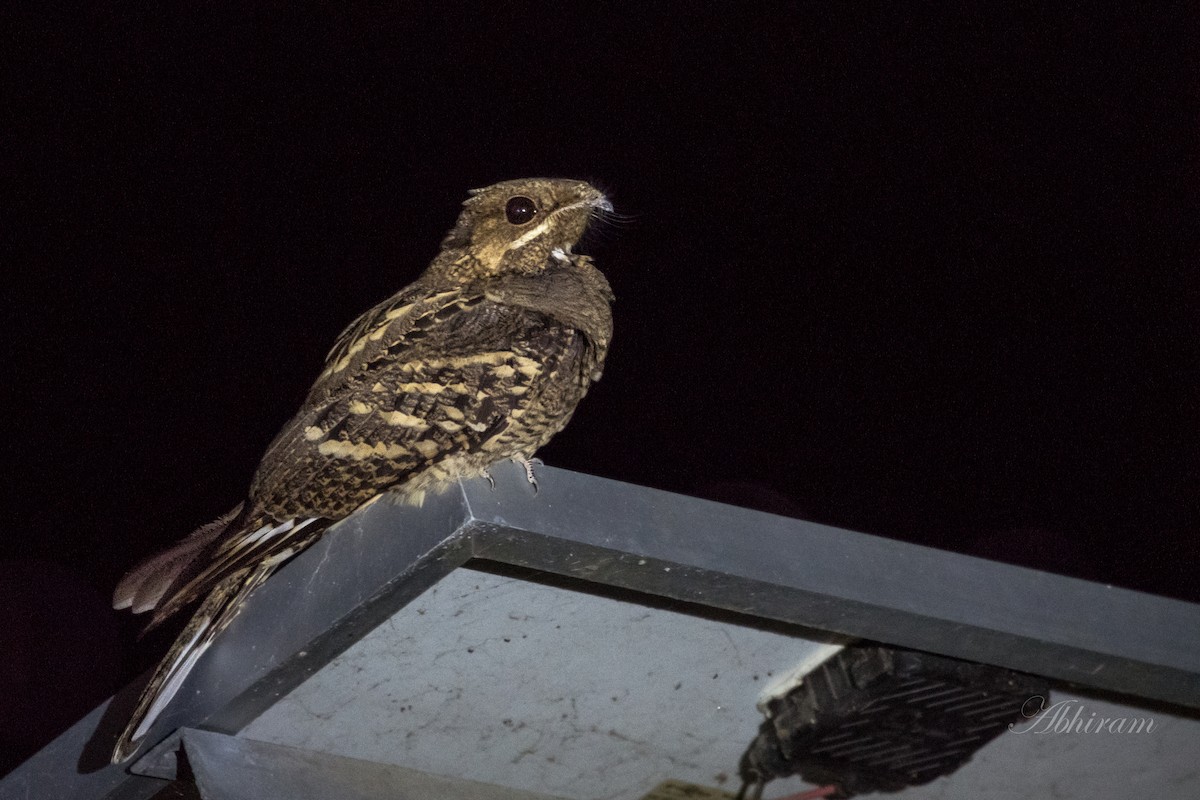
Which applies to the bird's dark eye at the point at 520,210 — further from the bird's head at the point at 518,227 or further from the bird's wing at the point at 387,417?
the bird's wing at the point at 387,417

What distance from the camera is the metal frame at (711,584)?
3.43ft

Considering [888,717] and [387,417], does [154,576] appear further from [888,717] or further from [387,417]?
[888,717]

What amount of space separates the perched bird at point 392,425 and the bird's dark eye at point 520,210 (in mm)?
131

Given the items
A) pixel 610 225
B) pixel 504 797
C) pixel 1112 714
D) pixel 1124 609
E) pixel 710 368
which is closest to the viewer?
pixel 1124 609

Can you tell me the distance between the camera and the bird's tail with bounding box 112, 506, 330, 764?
1327 mm

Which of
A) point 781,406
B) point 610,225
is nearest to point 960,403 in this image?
point 781,406

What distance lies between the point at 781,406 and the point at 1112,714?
3239 mm

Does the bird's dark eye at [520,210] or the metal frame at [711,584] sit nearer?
the metal frame at [711,584]

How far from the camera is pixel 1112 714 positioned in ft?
4.44

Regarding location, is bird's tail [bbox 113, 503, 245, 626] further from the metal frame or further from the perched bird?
the metal frame

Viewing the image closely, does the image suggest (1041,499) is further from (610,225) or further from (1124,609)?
(1124,609)

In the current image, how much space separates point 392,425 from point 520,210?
1.60 ft

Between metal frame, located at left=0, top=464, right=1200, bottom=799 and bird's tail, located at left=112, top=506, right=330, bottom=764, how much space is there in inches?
5.2

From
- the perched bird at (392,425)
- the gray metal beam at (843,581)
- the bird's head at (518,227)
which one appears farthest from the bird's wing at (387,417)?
the gray metal beam at (843,581)
